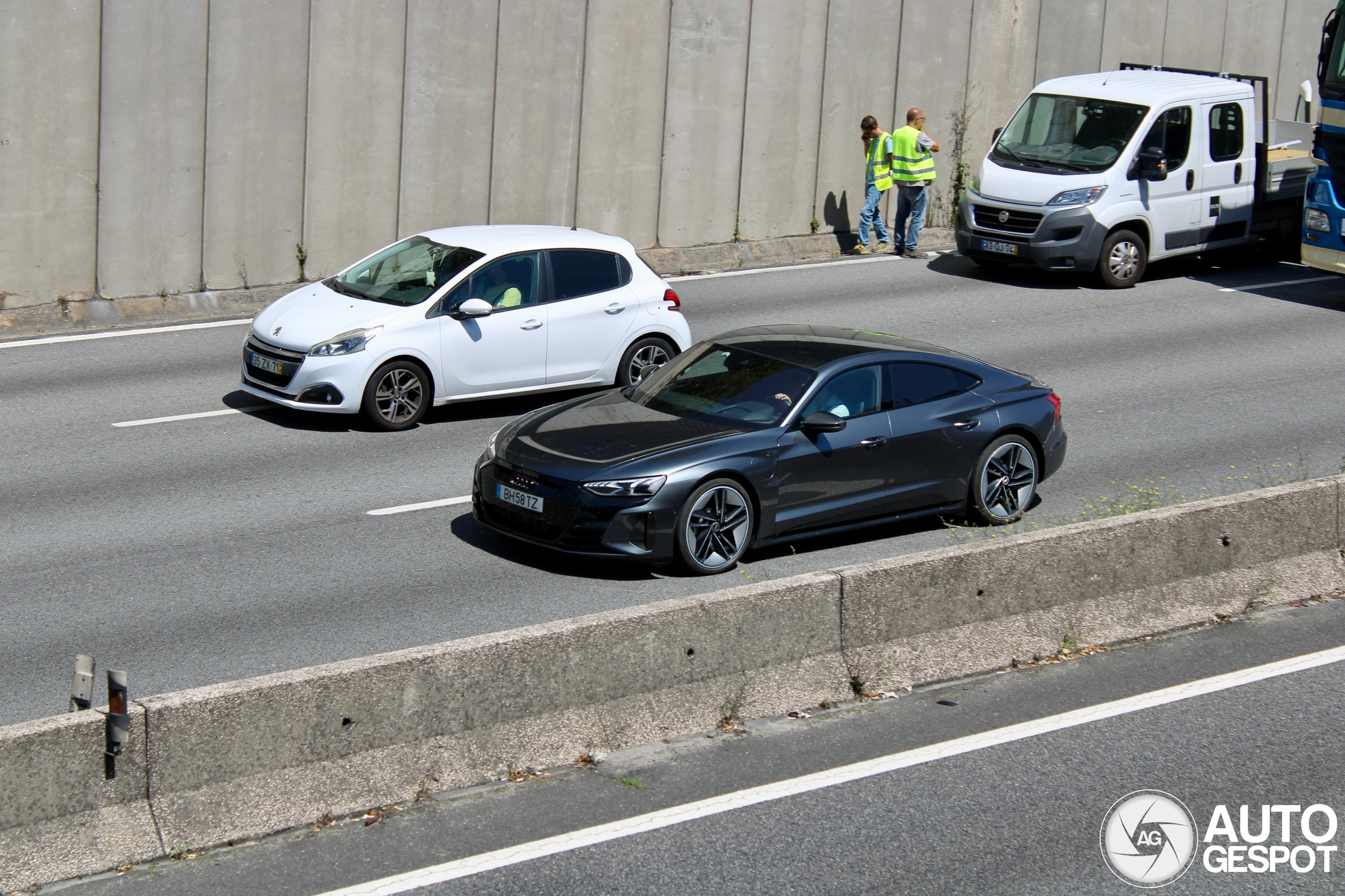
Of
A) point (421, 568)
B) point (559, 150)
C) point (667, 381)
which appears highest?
point (559, 150)

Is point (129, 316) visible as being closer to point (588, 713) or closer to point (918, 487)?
point (918, 487)

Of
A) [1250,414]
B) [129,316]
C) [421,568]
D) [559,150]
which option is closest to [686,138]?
[559,150]

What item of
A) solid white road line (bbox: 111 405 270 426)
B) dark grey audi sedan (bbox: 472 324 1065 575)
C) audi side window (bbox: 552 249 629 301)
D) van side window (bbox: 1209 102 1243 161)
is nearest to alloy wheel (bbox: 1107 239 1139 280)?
van side window (bbox: 1209 102 1243 161)

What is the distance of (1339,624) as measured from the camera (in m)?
8.29

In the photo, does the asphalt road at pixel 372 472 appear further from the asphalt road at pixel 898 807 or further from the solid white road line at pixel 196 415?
the asphalt road at pixel 898 807

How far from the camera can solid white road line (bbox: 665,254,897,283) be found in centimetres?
1911

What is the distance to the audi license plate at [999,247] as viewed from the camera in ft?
60.2

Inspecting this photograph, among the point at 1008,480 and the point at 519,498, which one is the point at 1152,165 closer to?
the point at 1008,480

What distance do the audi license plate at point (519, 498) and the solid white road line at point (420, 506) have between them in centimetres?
99

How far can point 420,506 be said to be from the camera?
10.2 metres

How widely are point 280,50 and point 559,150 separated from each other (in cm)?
379

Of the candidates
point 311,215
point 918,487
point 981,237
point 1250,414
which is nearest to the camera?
point 918,487

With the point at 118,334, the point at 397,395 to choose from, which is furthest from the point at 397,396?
the point at 118,334

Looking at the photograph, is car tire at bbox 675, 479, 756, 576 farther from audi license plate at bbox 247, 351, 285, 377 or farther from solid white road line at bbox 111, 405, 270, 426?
solid white road line at bbox 111, 405, 270, 426
